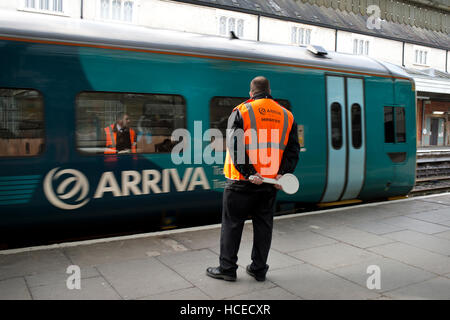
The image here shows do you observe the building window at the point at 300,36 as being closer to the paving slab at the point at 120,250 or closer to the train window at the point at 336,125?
the train window at the point at 336,125

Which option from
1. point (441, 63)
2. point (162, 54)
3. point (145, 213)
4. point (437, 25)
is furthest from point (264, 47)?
point (437, 25)

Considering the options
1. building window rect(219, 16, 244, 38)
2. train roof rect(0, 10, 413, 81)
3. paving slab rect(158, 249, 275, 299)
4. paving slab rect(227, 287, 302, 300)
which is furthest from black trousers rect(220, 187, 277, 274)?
building window rect(219, 16, 244, 38)

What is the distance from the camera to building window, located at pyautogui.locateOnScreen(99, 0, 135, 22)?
1900 cm

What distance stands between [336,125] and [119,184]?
388cm

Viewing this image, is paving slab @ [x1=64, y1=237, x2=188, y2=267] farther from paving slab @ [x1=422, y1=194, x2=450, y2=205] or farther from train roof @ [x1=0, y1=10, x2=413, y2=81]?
paving slab @ [x1=422, y1=194, x2=450, y2=205]

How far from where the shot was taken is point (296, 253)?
15.9ft

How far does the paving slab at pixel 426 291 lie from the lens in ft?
12.0

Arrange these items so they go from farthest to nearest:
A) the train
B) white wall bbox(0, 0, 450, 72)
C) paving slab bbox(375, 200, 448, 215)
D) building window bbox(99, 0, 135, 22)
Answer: building window bbox(99, 0, 135, 22) → white wall bbox(0, 0, 450, 72) → paving slab bbox(375, 200, 448, 215) → the train

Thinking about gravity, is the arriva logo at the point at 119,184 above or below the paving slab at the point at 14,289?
above

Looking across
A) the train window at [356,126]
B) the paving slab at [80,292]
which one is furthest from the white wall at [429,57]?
the paving slab at [80,292]

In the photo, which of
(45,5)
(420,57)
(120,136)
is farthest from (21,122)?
(420,57)

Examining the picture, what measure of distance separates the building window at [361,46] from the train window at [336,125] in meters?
20.9

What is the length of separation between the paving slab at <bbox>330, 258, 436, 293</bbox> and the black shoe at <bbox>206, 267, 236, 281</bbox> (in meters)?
1.02

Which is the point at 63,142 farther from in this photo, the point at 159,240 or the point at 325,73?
the point at 325,73
